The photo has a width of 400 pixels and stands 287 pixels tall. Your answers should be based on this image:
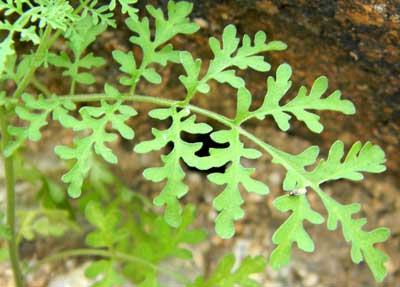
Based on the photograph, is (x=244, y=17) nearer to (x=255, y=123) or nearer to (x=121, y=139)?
(x=255, y=123)

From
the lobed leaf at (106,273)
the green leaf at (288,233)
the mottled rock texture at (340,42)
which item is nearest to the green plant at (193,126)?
the green leaf at (288,233)

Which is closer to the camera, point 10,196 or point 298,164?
point 298,164

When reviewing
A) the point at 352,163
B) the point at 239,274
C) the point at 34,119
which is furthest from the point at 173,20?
the point at 239,274

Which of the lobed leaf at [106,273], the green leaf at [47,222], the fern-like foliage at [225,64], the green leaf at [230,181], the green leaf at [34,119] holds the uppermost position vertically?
the fern-like foliage at [225,64]

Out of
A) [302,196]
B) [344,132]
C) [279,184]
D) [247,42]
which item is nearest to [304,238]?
[302,196]

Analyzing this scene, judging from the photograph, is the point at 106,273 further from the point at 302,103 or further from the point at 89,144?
the point at 302,103

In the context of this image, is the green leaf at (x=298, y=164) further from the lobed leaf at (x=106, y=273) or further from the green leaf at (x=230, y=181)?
the lobed leaf at (x=106, y=273)
